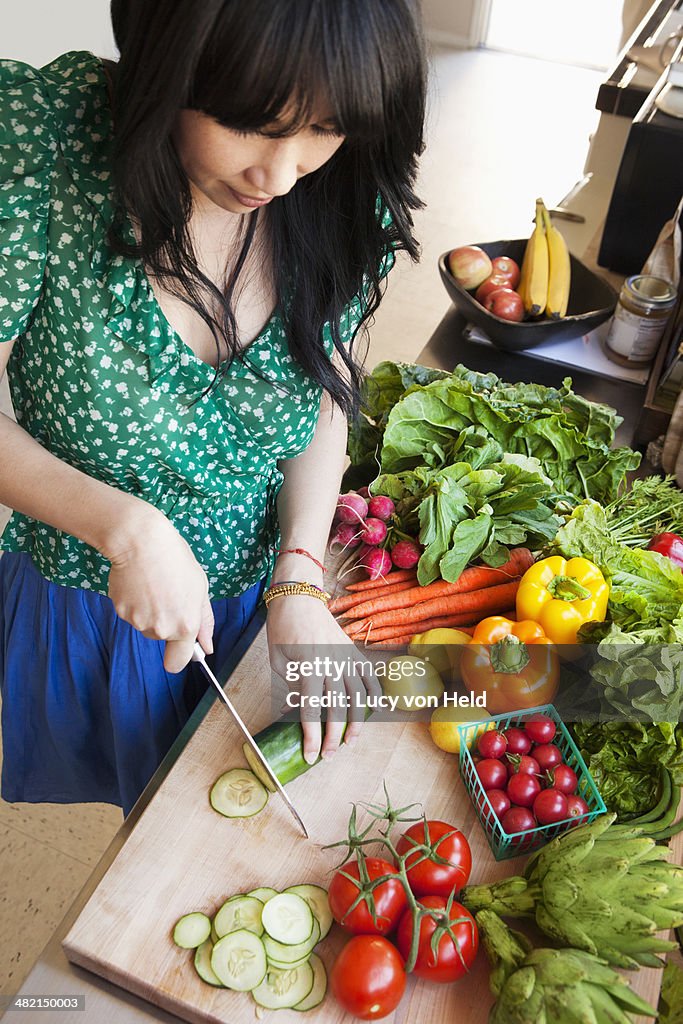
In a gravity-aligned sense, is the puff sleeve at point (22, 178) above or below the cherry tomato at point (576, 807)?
above

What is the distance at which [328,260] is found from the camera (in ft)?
3.53

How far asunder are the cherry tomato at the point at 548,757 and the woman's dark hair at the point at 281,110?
2.03 feet

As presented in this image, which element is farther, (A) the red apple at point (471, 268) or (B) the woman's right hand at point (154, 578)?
(A) the red apple at point (471, 268)

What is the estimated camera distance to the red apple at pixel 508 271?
199 centimetres

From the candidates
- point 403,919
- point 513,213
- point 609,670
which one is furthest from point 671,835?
point 513,213

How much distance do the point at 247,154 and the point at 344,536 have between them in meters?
0.68

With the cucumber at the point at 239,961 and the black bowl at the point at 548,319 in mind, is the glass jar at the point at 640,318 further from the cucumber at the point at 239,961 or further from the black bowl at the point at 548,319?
the cucumber at the point at 239,961

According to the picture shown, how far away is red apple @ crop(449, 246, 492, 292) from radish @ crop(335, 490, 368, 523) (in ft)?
2.59

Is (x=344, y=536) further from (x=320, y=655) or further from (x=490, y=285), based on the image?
(x=490, y=285)

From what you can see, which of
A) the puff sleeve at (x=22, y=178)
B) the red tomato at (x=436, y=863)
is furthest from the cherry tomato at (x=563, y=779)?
the puff sleeve at (x=22, y=178)

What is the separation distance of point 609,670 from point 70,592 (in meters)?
0.74

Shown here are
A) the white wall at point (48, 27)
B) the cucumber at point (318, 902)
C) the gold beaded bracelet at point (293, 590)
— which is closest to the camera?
the cucumber at point (318, 902)

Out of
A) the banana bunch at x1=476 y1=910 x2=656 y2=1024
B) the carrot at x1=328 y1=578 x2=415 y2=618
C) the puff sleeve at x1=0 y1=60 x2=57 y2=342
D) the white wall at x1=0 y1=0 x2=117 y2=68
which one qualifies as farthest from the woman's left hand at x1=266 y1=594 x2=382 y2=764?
the white wall at x1=0 y1=0 x2=117 y2=68

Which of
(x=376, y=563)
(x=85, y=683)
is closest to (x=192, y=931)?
(x=85, y=683)
